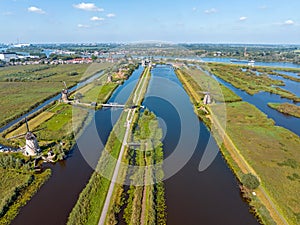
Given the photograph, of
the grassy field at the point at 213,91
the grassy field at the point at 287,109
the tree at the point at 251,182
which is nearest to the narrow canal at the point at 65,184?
the tree at the point at 251,182

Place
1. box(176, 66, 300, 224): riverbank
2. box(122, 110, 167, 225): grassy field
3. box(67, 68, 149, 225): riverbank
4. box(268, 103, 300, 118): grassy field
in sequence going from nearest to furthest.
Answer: box(67, 68, 149, 225): riverbank
box(122, 110, 167, 225): grassy field
box(176, 66, 300, 224): riverbank
box(268, 103, 300, 118): grassy field

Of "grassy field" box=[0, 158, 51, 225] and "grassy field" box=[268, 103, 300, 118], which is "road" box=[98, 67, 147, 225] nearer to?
"grassy field" box=[0, 158, 51, 225]

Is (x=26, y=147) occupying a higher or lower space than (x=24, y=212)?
higher

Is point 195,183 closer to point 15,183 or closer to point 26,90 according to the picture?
point 15,183

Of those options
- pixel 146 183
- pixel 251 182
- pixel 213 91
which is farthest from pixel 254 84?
pixel 146 183

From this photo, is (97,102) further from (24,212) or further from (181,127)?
(24,212)

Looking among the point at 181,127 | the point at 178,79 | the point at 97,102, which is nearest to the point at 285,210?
the point at 181,127

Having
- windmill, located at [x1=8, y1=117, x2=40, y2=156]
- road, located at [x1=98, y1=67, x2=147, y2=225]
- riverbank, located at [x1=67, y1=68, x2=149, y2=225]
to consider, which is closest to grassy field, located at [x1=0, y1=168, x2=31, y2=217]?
windmill, located at [x1=8, y1=117, x2=40, y2=156]
